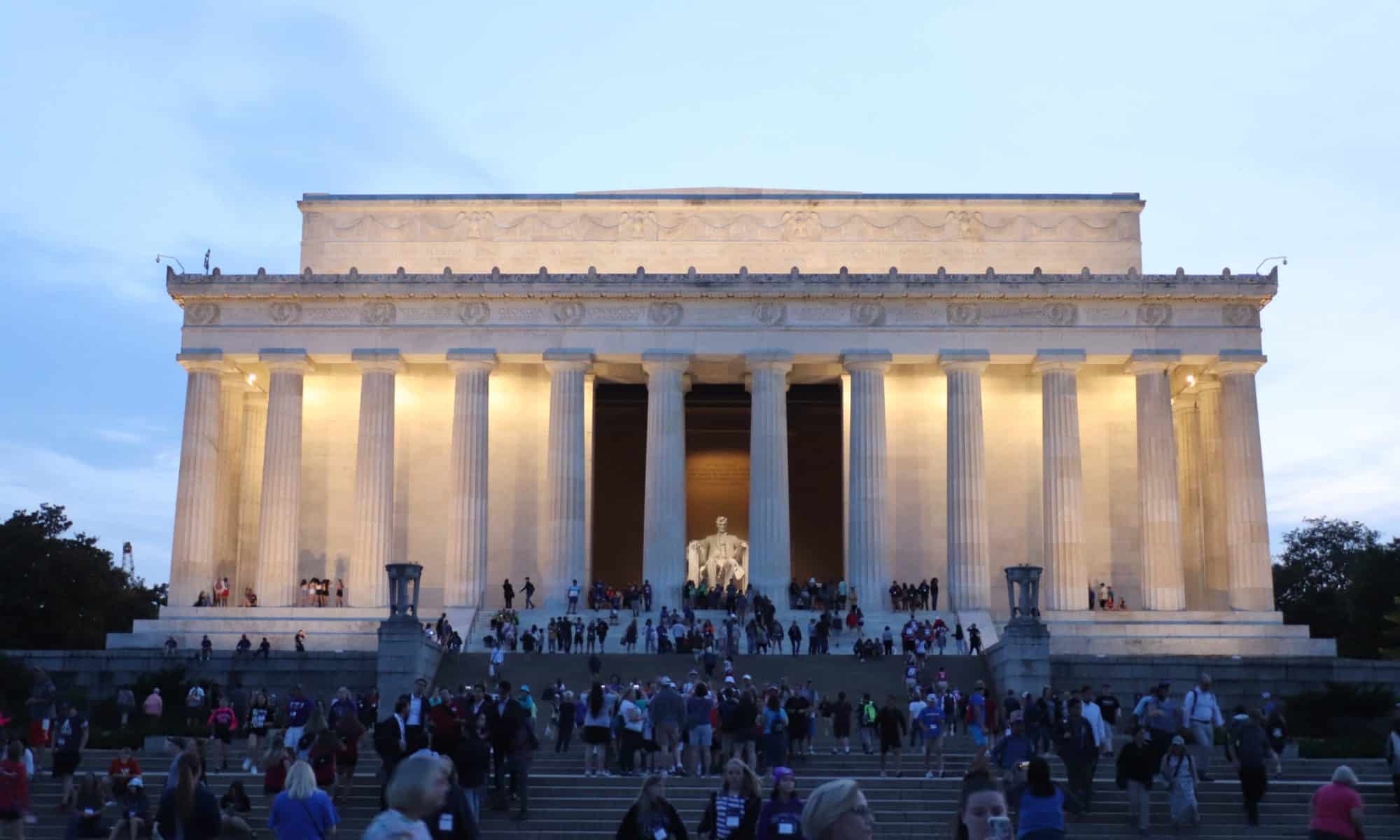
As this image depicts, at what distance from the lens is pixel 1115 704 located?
105 feet

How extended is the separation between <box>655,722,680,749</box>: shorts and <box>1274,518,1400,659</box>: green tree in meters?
41.2

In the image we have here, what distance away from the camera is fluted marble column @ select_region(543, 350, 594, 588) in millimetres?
55719

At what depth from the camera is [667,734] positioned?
94.1ft

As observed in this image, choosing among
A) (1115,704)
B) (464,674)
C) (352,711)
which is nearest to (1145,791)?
(1115,704)

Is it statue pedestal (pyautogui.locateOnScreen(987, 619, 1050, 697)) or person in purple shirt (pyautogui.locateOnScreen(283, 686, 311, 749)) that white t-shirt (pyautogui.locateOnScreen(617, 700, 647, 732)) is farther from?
statue pedestal (pyautogui.locateOnScreen(987, 619, 1050, 697))

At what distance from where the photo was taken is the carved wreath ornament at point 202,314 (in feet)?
187

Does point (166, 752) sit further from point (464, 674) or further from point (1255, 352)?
point (1255, 352)

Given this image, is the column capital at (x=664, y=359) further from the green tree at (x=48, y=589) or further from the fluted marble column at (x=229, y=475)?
the green tree at (x=48, y=589)

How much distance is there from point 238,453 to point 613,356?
1450 centimetres

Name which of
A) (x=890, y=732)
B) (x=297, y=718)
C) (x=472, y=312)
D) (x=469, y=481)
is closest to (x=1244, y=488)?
(x=469, y=481)

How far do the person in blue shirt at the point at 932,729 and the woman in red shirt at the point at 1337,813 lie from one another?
1378 cm

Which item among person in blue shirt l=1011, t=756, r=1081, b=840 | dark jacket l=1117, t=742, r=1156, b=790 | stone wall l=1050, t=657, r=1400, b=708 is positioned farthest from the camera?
stone wall l=1050, t=657, r=1400, b=708

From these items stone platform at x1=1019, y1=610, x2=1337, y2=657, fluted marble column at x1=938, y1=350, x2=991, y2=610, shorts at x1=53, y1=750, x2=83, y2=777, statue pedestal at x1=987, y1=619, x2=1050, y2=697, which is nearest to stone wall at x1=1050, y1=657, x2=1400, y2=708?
statue pedestal at x1=987, y1=619, x2=1050, y2=697

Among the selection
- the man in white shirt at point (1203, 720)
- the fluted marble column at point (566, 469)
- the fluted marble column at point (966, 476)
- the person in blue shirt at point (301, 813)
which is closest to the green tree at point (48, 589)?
the fluted marble column at point (566, 469)
